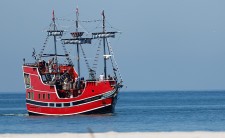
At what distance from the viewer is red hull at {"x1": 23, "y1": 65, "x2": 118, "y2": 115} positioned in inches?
3187

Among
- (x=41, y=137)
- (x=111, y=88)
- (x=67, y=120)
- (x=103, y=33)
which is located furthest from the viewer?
(x=103, y=33)

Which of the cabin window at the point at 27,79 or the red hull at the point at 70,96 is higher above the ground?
the cabin window at the point at 27,79

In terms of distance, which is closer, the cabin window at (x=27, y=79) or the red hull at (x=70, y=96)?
the red hull at (x=70, y=96)

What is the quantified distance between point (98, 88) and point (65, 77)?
638 centimetres

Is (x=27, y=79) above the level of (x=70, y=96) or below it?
above

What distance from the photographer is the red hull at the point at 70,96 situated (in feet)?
266

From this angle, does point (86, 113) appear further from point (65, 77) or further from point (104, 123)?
point (104, 123)

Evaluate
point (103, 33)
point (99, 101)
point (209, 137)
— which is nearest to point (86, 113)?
point (99, 101)

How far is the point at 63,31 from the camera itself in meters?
93.5

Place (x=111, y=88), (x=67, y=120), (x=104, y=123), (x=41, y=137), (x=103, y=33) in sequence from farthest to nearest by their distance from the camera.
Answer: (x=103, y=33), (x=111, y=88), (x=67, y=120), (x=104, y=123), (x=41, y=137)

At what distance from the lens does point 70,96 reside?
274ft

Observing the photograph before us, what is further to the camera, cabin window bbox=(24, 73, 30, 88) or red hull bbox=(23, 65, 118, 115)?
cabin window bbox=(24, 73, 30, 88)

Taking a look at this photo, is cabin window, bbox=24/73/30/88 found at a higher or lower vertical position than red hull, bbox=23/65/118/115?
higher

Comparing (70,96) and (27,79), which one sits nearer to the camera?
(27,79)
